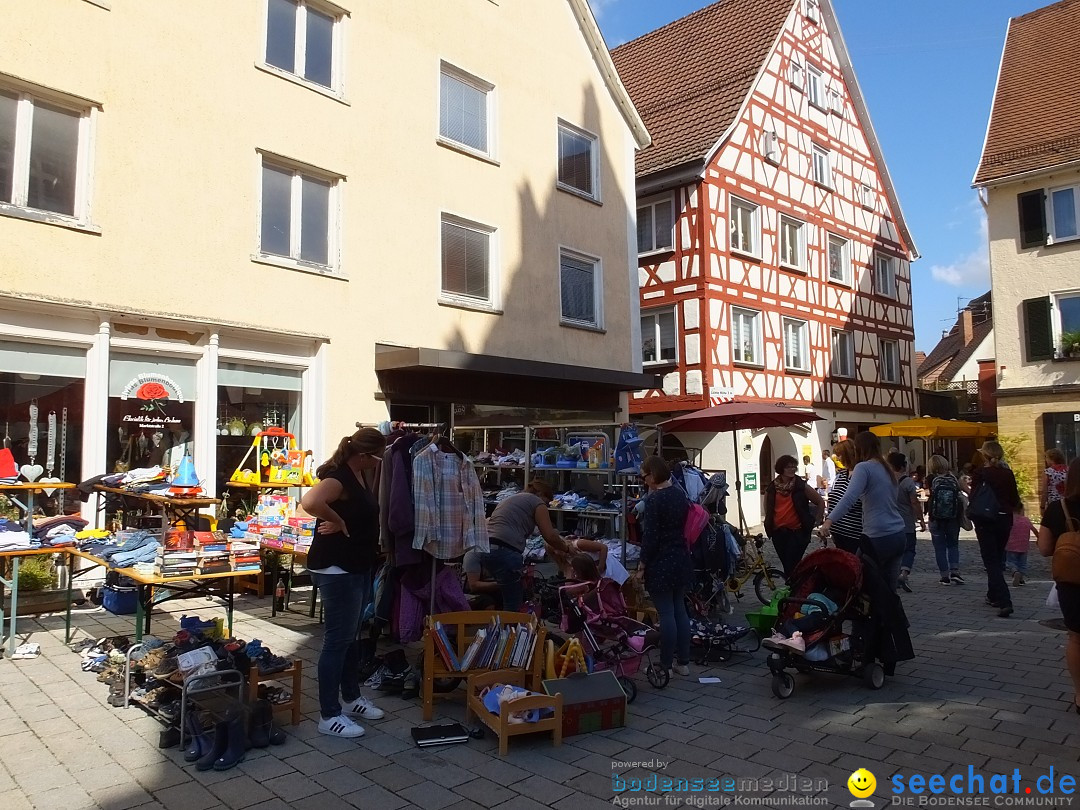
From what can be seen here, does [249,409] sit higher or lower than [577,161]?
lower

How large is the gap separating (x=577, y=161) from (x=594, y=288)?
8.21 feet

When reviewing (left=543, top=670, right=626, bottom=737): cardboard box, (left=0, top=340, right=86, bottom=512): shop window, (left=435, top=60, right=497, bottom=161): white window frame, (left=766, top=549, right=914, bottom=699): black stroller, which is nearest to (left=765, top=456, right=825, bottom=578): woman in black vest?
(left=766, top=549, right=914, bottom=699): black stroller

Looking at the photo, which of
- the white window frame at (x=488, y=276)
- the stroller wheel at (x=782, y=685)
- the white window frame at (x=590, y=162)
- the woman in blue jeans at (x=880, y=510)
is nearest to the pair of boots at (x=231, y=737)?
the stroller wheel at (x=782, y=685)

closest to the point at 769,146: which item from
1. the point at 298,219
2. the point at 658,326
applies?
the point at 658,326

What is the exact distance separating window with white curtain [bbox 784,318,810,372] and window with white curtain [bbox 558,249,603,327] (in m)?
8.33

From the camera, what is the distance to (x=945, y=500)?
35.5 feet

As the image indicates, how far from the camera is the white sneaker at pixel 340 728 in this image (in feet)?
16.1

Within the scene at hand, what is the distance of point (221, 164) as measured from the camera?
9766 millimetres

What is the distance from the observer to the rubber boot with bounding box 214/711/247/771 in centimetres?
444

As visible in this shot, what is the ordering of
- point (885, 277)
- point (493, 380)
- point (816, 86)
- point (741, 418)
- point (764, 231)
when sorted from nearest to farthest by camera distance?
point (741, 418)
point (493, 380)
point (764, 231)
point (816, 86)
point (885, 277)

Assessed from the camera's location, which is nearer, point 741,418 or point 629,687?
point 629,687

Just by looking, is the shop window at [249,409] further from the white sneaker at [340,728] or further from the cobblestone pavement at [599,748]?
the white sneaker at [340,728]

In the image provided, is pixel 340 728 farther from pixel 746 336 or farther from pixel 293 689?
pixel 746 336

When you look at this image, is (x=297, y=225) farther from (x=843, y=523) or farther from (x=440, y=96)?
(x=843, y=523)
